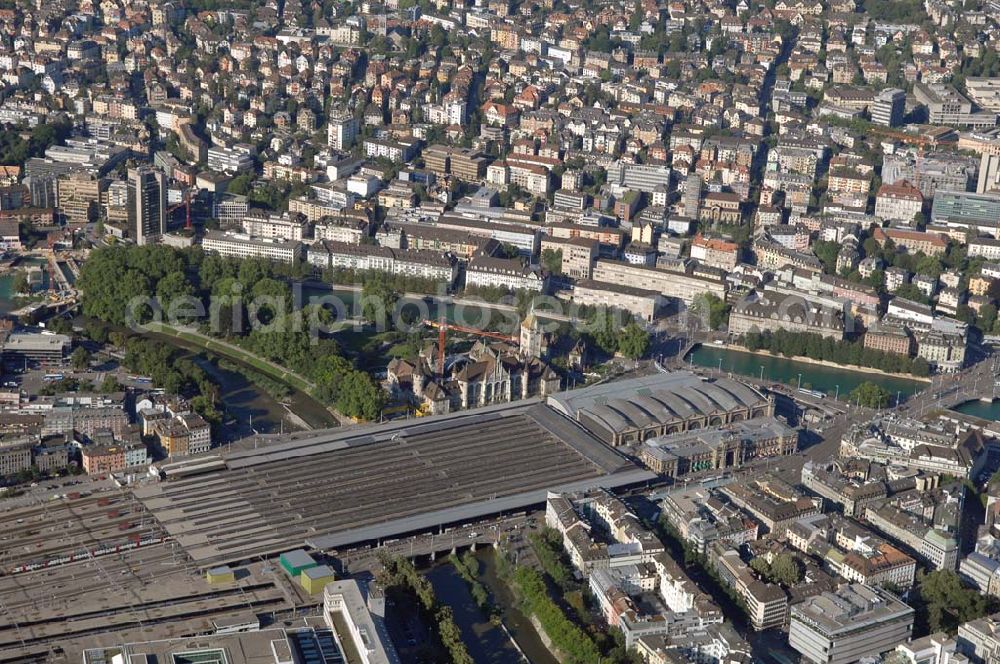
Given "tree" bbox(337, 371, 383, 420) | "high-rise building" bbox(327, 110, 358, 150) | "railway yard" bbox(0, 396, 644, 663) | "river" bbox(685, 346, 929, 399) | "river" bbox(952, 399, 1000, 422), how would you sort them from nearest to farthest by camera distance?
"railway yard" bbox(0, 396, 644, 663) → "tree" bbox(337, 371, 383, 420) → "river" bbox(952, 399, 1000, 422) → "river" bbox(685, 346, 929, 399) → "high-rise building" bbox(327, 110, 358, 150)

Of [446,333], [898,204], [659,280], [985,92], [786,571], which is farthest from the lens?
[985,92]

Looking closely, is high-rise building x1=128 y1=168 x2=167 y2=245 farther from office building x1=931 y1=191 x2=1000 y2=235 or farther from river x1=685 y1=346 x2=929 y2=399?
office building x1=931 y1=191 x2=1000 y2=235

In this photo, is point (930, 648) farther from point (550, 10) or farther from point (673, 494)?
point (550, 10)

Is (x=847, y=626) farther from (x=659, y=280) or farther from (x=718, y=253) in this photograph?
(x=718, y=253)

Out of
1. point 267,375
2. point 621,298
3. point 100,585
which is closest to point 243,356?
point 267,375

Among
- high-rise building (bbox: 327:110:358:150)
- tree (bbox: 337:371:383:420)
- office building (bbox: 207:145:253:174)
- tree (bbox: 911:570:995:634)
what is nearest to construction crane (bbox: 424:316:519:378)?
tree (bbox: 337:371:383:420)

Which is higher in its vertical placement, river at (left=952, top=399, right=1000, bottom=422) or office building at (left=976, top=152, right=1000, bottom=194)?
office building at (left=976, top=152, right=1000, bottom=194)

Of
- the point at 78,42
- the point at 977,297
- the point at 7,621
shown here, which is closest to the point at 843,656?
the point at 7,621
